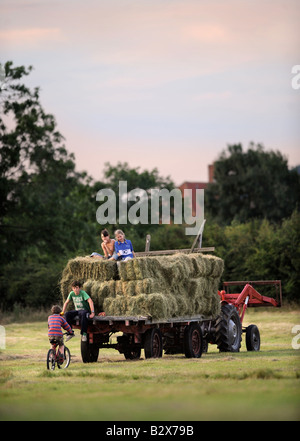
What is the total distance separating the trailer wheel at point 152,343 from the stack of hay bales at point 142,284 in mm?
453

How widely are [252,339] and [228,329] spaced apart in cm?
103

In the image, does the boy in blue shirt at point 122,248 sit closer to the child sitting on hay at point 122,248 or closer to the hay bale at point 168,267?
the child sitting on hay at point 122,248

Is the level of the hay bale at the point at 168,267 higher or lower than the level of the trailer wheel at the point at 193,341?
higher

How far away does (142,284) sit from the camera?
1788 centimetres

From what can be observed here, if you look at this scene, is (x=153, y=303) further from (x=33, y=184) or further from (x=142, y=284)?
(x=33, y=184)

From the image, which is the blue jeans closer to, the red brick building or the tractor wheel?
the tractor wheel

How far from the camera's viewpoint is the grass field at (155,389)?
965cm

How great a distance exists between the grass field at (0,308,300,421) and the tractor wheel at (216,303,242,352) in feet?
3.10

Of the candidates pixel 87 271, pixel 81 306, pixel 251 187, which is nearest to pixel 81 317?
pixel 81 306

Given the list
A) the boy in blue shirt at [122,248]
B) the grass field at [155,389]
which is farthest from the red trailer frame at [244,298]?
the boy in blue shirt at [122,248]

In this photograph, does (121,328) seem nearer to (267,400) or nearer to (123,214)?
(267,400)

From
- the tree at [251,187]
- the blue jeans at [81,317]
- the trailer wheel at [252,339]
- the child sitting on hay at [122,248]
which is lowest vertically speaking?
the trailer wheel at [252,339]

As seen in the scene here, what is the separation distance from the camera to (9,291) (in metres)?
41.5
